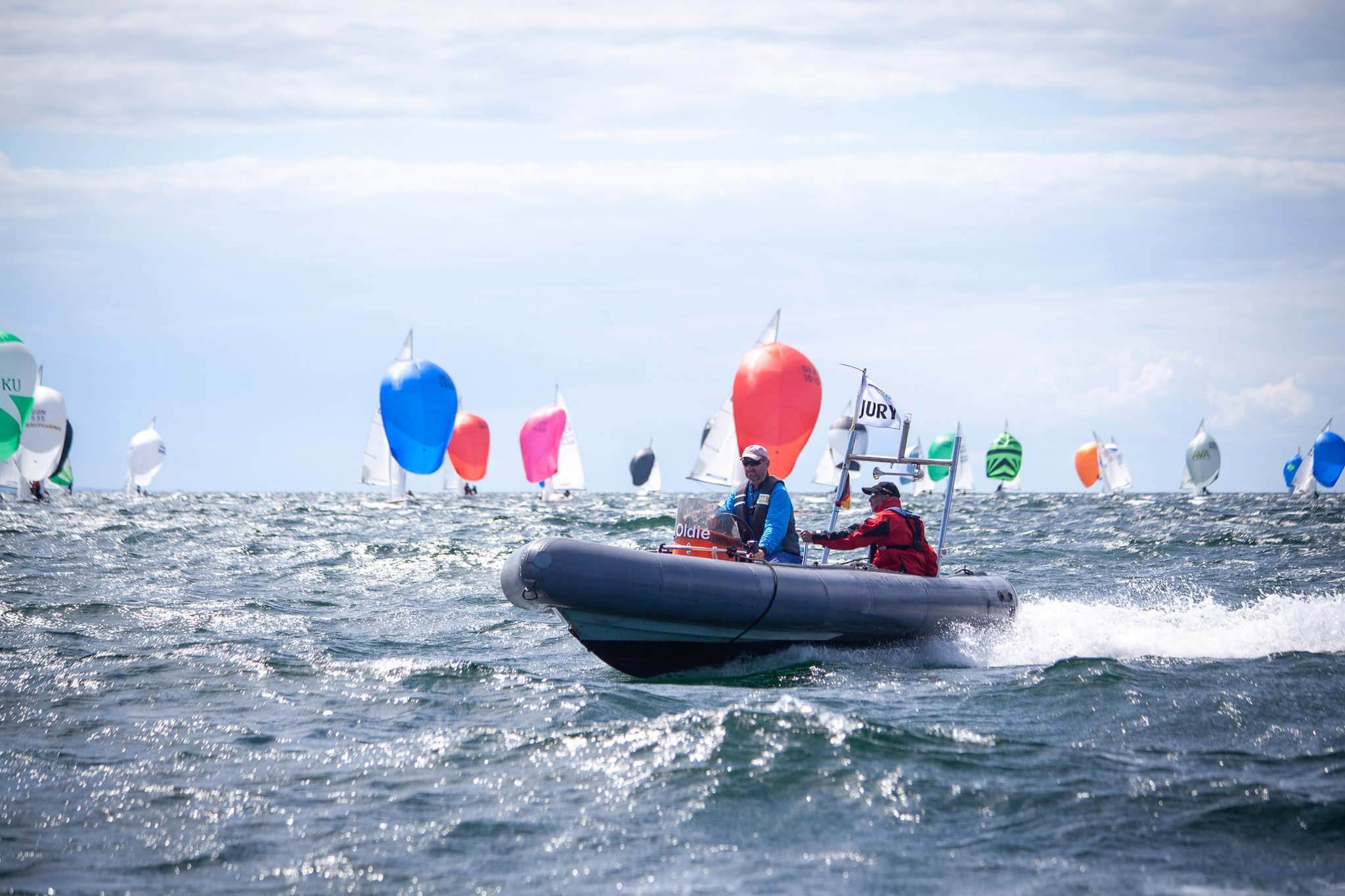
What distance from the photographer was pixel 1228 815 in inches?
163

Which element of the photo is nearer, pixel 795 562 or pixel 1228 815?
pixel 1228 815

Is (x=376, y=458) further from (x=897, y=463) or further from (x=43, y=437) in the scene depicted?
(x=897, y=463)

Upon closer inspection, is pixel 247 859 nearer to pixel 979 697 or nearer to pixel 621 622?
pixel 621 622

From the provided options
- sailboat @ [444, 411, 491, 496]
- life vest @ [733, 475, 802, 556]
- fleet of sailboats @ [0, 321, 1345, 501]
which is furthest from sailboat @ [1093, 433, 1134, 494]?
life vest @ [733, 475, 802, 556]

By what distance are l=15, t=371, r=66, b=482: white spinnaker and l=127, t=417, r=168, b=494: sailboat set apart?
506 inches

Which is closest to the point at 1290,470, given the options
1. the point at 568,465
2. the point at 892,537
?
the point at 568,465

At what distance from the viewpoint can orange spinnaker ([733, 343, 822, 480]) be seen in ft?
59.6

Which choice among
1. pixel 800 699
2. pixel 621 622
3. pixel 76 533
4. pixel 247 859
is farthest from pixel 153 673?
pixel 76 533

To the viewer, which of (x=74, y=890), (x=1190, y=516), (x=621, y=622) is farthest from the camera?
(x=1190, y=516)

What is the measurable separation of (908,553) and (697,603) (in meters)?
2.11

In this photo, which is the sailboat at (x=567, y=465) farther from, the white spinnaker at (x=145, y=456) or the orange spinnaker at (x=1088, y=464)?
the orange spinnaker at (x=1088, y=464)

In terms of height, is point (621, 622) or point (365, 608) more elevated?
point (621, 622)

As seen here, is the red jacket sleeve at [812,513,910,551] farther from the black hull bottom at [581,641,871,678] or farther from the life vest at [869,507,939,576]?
the black hull bottom at [581,641,871,678]

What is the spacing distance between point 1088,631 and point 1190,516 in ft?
67.8
